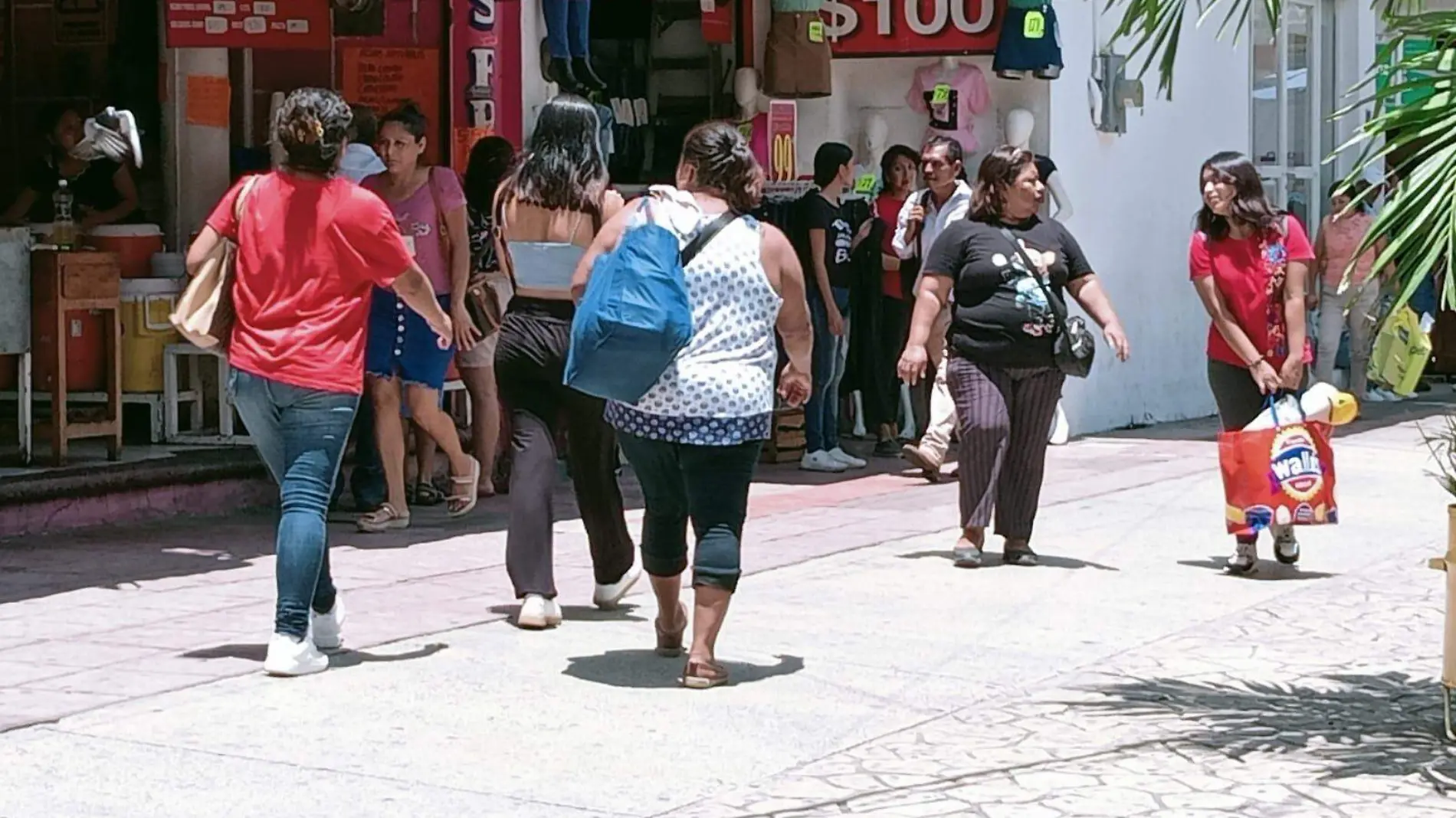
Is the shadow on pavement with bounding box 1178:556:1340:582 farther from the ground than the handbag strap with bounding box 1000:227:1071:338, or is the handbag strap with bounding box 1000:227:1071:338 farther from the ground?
the handbag strap with bounding box 1000:227:1071:338

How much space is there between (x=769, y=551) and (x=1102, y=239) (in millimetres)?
6323

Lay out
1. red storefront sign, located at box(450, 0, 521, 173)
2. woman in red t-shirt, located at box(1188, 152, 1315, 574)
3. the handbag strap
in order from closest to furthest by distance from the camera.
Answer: woman in red t-shirt, located at box(1188, 152, 1315, 574)
the handbag strap
red storefront sign, located at box(450, 0, 521, 173)

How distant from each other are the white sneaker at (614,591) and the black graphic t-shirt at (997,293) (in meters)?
1.90

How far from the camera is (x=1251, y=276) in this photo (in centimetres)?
942

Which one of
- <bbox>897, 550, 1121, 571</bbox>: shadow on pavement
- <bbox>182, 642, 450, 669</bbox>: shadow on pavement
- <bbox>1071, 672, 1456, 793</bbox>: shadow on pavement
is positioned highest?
<bbox>182, 642, 450, 669</bbox>: shadow on pavement

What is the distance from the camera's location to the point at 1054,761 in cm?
619

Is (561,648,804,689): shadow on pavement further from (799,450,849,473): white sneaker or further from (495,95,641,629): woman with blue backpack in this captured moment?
(799,450,849,473): white sneaker

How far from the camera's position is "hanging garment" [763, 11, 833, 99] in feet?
46.5

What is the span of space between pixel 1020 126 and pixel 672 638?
311 inches

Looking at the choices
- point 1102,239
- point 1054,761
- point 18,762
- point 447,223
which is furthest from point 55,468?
point 1102,239

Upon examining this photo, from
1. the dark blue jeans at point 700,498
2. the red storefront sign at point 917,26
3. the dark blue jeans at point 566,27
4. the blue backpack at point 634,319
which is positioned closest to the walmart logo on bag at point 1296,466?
the dark blue jeans at point 700,498

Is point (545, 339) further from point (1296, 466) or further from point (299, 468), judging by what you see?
point (1296, 466)

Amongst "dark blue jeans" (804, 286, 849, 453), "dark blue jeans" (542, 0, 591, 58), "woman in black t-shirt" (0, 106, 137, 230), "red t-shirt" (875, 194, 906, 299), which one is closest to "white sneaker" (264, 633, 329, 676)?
"woman in black t-shirt" (0, 106, 137, 230)

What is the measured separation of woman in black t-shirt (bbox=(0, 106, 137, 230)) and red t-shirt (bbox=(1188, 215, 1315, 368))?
5.63m
